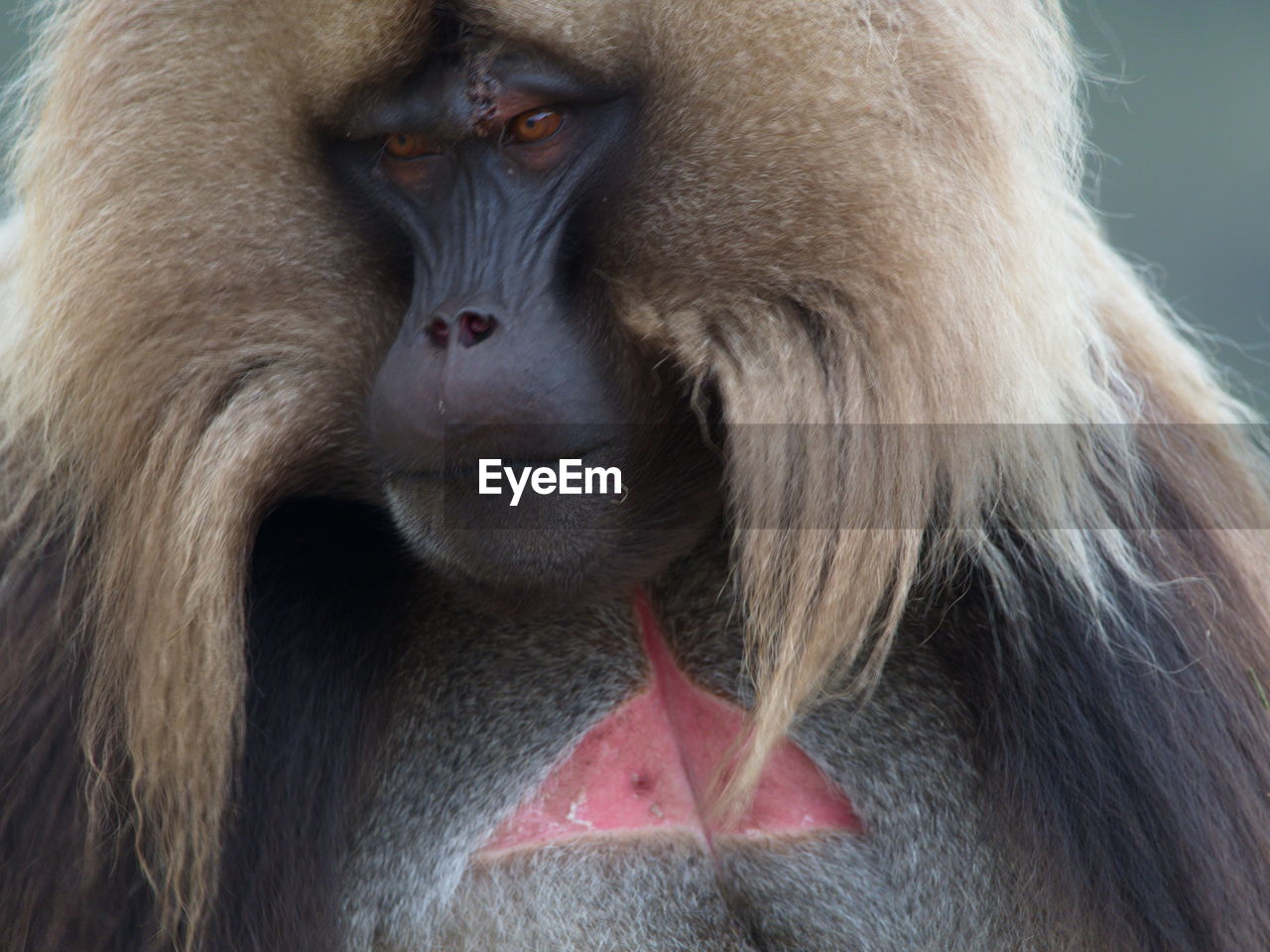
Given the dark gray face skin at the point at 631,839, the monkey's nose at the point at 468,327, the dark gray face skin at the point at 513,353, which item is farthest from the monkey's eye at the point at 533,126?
the dark gray face skin at the point at 631,839

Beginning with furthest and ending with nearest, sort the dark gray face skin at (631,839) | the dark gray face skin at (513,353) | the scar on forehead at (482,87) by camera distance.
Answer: the dark gray face skin at (631,839) → the scar on forehead at (482,87) → the dark gray face skin at (513,353)

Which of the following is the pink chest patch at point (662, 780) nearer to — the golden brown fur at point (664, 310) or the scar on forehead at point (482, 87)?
the golden brown fur at point (664, 310)

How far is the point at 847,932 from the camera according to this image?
1.99m

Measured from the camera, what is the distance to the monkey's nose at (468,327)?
1633 millimetres

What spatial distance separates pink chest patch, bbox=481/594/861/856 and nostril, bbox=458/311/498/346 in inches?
22.0

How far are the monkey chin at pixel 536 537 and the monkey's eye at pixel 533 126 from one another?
0.39 metres

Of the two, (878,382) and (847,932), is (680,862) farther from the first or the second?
(878,382)

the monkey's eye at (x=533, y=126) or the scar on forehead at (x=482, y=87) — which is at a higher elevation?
the scar on forehead at (x=482, y=87)

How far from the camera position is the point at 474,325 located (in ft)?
5.40

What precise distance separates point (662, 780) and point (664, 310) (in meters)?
0.67

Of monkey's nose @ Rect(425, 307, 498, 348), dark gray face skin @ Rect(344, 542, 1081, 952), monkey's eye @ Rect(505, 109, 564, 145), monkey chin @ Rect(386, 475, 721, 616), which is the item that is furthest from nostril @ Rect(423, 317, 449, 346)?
dark gray face skin @ Rect(344, 542, 1081, 952)

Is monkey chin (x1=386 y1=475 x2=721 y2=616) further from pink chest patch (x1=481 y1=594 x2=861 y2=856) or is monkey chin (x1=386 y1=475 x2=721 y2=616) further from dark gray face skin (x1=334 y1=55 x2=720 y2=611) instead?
pink chest patch (x1=481 y1=594 x2=861 y2=856)

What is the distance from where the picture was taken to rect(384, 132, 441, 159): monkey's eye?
1812mm

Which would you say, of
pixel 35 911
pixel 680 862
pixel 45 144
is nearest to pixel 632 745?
pixel 680 862
